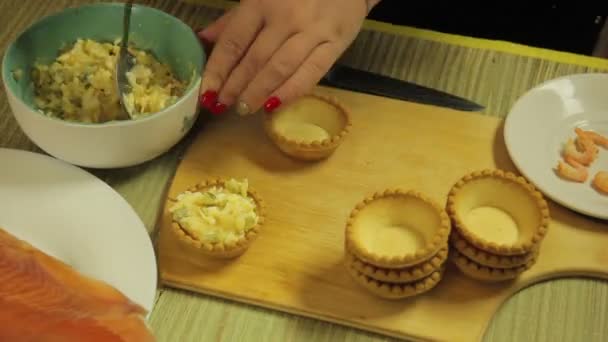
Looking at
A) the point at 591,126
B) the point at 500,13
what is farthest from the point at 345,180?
the point at 500,13

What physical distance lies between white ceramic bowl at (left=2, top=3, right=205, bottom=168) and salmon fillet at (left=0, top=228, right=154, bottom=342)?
148mm

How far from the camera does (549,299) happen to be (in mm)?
868

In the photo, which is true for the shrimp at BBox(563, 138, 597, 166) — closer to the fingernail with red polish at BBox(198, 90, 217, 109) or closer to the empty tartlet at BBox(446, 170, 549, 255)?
the empty tartlet at BBox(446, 170, 549, 255)

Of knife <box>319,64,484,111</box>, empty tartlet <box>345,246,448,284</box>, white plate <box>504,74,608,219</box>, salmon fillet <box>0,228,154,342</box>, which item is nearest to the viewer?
salmon fillet <box>0,228,154,342</box>

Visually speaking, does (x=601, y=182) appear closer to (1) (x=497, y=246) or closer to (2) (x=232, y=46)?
(1) (x=497, y=246)

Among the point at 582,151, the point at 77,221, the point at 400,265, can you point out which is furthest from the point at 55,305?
the point at 582,151

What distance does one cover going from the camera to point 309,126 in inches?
39.9

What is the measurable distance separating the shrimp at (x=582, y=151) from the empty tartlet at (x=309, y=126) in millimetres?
286

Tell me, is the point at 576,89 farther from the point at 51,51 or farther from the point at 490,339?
the point at 51,51

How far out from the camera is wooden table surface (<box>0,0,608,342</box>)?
84 cm

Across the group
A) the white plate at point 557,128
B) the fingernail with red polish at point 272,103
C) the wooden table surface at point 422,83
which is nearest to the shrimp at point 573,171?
the white plate at point 557,128

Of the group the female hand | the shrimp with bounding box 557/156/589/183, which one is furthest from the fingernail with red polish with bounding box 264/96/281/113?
the shrimp with bounding box 557/156/589/183

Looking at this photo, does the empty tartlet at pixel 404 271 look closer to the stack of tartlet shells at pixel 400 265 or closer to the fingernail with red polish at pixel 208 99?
the stack of tartlet shells at pixel 400 265

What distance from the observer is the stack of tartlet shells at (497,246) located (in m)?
0.81
